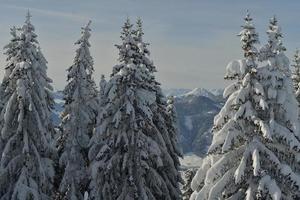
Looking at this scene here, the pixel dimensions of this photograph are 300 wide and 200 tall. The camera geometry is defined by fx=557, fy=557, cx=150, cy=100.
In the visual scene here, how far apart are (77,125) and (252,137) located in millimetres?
17096

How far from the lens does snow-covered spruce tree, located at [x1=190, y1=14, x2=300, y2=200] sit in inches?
895

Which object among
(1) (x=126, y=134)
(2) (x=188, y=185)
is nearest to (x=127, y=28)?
(1) (x=126, y=134)

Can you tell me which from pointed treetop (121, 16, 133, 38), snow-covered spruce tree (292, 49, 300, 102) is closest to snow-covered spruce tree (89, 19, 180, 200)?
pointed treetop (121, 16, 133, 38)

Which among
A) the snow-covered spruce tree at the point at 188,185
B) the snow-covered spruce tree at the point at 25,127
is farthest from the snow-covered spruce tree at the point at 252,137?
the snow-covered spruce tree at the point at 188,185

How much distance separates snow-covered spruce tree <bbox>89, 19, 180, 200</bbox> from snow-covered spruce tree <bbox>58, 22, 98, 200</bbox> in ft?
13.2

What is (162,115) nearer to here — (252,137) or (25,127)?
(25,127)

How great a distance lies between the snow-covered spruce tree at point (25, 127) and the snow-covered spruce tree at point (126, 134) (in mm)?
3642

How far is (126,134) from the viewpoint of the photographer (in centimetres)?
3209

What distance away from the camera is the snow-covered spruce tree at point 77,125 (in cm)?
3709

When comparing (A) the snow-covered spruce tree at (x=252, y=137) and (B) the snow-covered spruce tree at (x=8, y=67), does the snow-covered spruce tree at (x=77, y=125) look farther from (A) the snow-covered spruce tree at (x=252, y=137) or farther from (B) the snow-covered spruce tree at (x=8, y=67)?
(A) the snow-covered spruce tree at (x=252, y=137)

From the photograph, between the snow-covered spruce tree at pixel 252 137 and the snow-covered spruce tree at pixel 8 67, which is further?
the snow-covered spruce tree at pixel 8 67

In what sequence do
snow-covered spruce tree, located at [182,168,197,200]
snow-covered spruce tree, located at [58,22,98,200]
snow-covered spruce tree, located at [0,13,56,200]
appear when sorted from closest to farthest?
1. snow-covered spruce tree, located at [0,13,56,200]
2. snow-covered spruce tree, located at [58,22,98,200]
3. snow-covered spruce tree, located at [182,168,197,200]

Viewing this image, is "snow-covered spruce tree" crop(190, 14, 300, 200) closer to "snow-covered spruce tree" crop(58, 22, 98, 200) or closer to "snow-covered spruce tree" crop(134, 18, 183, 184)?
"snow-covered spruce tree" crop(134, 18, 183, 184)

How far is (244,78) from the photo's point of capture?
23156mm
